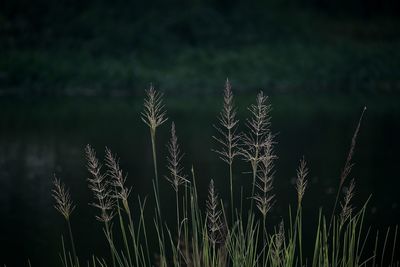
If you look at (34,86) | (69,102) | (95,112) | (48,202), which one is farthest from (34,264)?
(34,86)

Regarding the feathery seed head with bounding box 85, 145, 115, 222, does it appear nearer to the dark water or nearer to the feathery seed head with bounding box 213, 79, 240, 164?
the feathery seed head with bounding box 213, 79, 240, 164

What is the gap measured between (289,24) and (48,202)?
37976 mm

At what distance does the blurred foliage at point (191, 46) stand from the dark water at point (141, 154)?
5257 millimetres

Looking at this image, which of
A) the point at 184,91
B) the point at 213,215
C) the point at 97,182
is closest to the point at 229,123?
the point at 213,215

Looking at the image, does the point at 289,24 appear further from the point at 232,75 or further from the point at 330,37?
the point at 232,75

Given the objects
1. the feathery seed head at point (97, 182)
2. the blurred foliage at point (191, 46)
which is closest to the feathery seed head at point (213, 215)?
the feathery seed head at point (97, 182)

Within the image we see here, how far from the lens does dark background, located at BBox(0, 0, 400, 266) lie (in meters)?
15.6

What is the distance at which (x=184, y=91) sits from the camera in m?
40.0

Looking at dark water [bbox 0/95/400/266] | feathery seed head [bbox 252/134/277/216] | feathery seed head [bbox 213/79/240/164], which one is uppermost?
feathery seed head [bbox 213/79/240/164]

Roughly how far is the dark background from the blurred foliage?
4.3 inches

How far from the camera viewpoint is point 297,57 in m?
45.3

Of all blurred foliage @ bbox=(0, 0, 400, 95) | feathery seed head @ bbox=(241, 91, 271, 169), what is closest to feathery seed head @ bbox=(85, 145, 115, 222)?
feathery seed head @ bbox=(241, 91, 271, 169)

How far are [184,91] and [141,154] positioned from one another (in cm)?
1883

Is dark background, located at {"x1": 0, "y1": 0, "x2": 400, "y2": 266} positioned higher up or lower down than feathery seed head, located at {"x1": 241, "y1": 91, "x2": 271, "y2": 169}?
lower down
